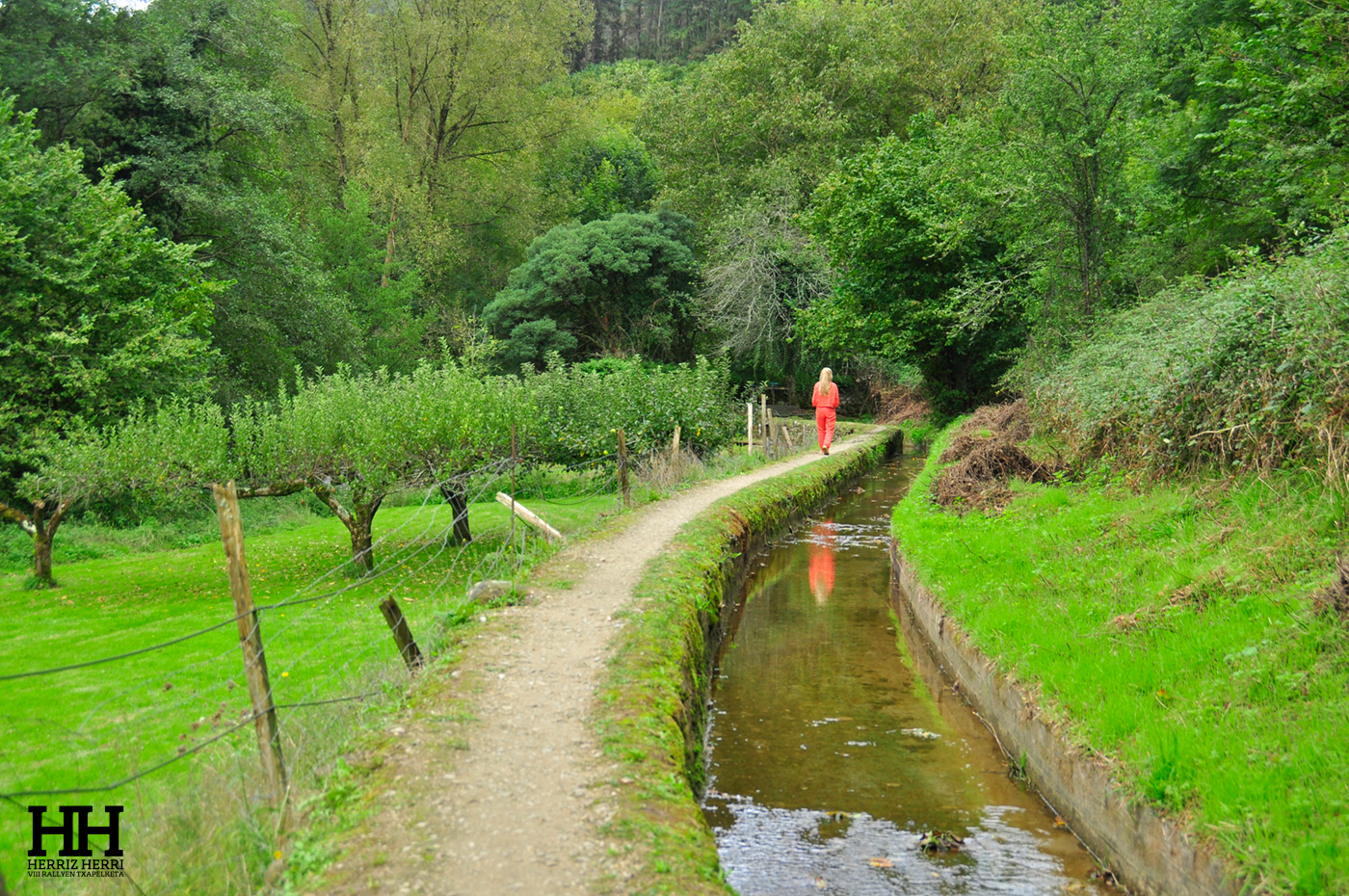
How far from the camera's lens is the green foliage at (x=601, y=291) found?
35.8 m

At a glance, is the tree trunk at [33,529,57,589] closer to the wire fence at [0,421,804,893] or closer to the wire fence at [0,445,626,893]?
the wire fence at [0,421,804,893]

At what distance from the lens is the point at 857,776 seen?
649 centimetres

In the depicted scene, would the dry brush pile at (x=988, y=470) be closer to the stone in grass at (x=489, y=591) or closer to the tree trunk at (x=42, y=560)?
the stone in grass at (x=489, y=591)

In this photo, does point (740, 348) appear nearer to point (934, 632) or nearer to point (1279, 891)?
point (934, 632)

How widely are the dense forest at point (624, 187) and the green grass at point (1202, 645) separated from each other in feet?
15.6

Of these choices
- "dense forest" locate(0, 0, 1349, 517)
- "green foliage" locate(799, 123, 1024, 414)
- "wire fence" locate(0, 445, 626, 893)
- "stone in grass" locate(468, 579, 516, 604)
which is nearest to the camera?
"wire fence" locate(0, 445, 626, 893)

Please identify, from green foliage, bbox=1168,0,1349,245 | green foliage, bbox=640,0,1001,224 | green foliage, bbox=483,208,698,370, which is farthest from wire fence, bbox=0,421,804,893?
green foliage, bbox=640,0,1001,224

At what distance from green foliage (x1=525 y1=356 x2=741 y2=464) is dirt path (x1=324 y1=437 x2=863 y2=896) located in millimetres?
10095

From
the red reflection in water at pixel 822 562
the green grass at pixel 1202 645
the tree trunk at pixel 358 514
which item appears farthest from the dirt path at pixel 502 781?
the tree trunk at pixel 358 514

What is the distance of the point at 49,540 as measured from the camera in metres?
16.2

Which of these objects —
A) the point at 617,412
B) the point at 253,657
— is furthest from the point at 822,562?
the point at 253,657

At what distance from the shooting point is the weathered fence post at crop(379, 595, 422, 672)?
6.16 meters

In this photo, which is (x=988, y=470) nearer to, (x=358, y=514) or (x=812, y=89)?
(x=358, y=514)

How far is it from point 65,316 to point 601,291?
21.9 m
